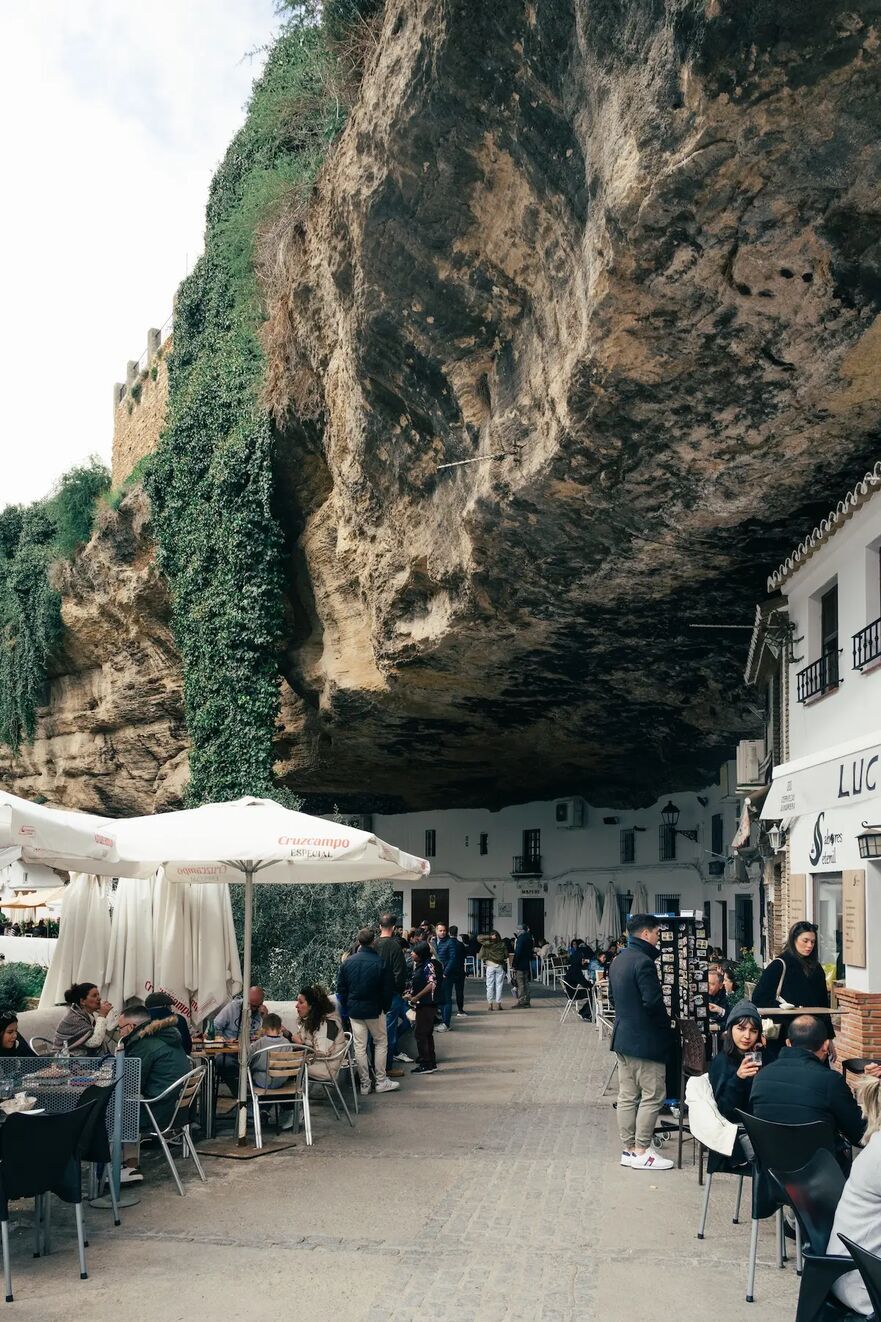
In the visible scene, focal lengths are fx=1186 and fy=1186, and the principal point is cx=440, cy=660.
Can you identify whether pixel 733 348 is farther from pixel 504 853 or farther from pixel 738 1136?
pixel 504 853

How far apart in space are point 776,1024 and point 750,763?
21.1 ft

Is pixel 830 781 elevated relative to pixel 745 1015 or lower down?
elevated

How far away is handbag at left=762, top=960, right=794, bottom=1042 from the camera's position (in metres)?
8.10

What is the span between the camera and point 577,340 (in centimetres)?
1013

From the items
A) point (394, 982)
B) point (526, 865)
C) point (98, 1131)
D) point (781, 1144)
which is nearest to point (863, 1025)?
point (781, 1144)

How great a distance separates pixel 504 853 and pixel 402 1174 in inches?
915

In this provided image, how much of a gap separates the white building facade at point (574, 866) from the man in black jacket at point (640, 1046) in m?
12.7

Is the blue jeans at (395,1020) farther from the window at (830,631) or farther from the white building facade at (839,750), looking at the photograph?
the window at (830,631)

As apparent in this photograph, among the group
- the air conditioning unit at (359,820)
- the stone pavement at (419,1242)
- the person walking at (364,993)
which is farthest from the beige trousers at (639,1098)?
the air conditioning unit at (359,820)

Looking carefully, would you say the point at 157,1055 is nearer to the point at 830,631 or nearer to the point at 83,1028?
the point at 83,1028

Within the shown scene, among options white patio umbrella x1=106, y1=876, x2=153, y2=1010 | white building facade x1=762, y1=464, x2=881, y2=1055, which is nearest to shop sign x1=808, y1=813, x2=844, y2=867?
white building facade x1=762, y1=464, x2=881, y2=1055

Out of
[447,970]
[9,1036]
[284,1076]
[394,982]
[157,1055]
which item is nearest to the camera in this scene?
[157,1055]

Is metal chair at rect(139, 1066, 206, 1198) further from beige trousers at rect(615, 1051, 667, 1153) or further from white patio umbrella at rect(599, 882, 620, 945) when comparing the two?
white patio umbrella at rect(599, 882, 620, 945)

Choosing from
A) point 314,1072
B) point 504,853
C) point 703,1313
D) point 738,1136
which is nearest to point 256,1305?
point 703,1313
